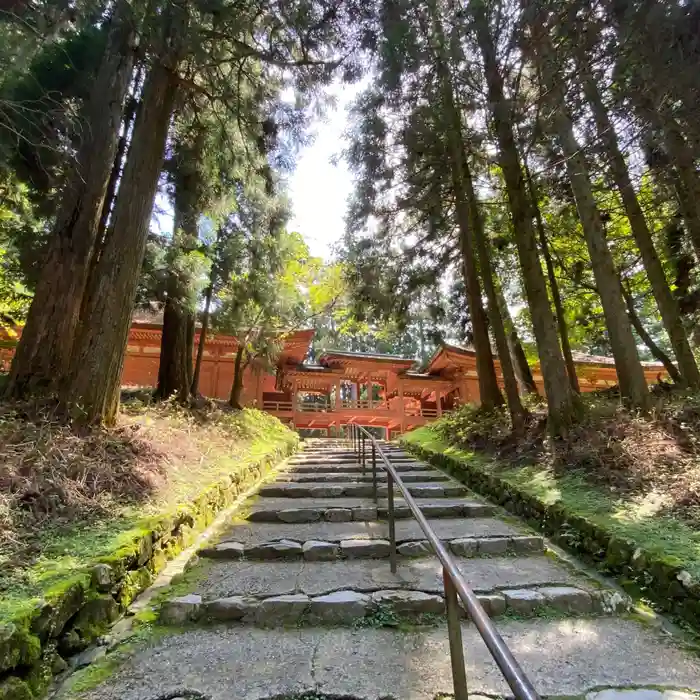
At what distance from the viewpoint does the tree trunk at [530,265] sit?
15.8 ft

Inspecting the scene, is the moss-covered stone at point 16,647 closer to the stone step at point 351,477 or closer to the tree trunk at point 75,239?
the tree trunk at point 75,239

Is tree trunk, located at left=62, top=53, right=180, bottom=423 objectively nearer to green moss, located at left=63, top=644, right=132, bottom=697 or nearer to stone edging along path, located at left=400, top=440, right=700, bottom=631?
green moss, located at left=63, top=644, right=132, bottom=697

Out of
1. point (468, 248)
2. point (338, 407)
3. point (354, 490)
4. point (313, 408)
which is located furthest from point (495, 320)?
point (313, 408)

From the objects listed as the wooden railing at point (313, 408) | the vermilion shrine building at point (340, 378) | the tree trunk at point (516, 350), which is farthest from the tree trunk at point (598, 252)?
the wooden railing at point (313, 408)

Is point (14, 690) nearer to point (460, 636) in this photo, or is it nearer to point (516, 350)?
point (460, 636)

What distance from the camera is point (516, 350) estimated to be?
9.49 m

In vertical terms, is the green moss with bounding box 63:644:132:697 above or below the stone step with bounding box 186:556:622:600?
below

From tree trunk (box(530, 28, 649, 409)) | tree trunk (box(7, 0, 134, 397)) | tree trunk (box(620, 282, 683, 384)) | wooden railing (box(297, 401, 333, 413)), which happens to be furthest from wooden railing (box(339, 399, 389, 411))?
tree trunk (box(7, 0, 134, 397))

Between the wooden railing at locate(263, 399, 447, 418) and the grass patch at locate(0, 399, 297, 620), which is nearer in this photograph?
the grass patch at locate(0, 399, 297, 620)

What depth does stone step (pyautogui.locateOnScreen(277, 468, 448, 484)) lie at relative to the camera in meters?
5.47

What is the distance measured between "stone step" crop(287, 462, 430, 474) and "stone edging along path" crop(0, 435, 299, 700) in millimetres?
2956

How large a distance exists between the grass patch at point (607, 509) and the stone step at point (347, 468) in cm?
149

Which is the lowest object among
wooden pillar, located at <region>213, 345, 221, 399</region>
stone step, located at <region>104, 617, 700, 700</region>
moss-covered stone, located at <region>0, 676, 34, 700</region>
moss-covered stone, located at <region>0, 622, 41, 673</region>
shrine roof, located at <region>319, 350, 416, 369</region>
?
stone step, located at <region>104, 617, 700, 700</region>

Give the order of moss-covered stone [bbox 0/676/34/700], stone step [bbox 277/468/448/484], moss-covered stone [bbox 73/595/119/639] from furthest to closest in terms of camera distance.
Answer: stone step [bbox 277/468/448/484] → moss-covered stone [bbox 73/595/119/639] → moss-covered stone [bbox 0/676/34/700]
